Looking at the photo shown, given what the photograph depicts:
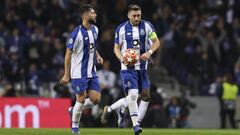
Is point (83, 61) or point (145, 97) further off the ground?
point (83, 61)

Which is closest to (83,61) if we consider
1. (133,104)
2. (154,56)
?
(133,104)

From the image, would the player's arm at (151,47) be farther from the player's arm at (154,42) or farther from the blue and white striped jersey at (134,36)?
the blue and white striped jersey at (134,36)

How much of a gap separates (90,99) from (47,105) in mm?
8506

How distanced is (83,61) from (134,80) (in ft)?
3.96

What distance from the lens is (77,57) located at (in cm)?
1794

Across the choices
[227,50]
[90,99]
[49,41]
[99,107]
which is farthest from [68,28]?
[90,99]

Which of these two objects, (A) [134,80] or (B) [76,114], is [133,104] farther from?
(B) [76,114]

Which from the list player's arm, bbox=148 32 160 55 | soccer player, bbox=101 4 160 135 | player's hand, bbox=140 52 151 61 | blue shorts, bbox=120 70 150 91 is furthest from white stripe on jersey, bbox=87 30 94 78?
player's hand, bbox=140 52 151 61

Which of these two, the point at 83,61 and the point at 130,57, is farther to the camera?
the point at 83,61

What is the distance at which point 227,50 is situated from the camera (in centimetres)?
3111

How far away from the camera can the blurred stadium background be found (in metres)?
28.4

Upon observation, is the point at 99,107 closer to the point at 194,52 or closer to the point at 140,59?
the point at 194,52

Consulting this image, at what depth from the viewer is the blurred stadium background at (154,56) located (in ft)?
93.1

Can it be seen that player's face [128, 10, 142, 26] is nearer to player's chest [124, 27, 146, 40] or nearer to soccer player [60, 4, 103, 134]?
player's chest [124, 27, 146, 40]
